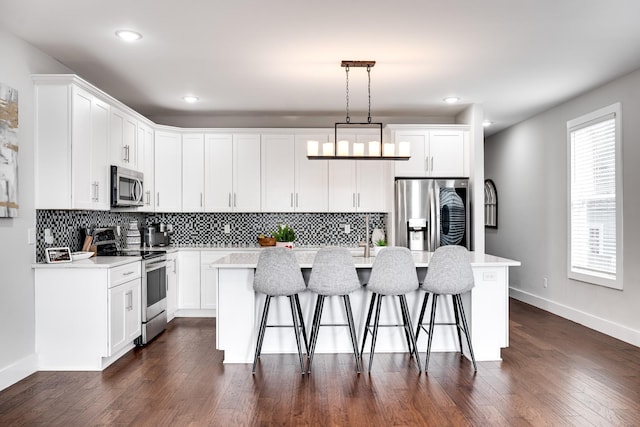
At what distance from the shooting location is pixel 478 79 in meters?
4.98

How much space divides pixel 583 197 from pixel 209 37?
14.5ft

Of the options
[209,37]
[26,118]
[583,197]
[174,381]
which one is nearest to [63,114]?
[26,118]

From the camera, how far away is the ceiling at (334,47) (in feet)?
10.9

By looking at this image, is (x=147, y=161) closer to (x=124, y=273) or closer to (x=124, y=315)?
(x=124, y=273)

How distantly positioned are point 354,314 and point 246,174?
2.77m

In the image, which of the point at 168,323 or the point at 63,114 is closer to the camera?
the point at 63,114

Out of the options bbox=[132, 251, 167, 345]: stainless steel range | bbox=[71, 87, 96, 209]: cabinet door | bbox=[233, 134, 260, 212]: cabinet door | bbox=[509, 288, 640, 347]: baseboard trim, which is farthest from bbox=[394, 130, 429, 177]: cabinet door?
bbox=[71, 87, 96, 209]: cabinet door

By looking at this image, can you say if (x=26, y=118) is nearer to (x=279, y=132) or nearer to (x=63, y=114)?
(x=63, y=114)

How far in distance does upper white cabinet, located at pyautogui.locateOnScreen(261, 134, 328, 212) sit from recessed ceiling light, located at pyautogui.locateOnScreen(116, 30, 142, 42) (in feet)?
8.89

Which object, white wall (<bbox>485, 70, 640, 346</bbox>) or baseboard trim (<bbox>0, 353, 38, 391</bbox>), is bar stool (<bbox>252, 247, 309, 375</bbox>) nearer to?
baseboard trim (<bbox>0, 353, 38, 391</bbox>)

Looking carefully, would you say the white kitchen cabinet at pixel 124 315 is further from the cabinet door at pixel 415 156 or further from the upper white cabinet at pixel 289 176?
the cabinet door at pixel 415 156

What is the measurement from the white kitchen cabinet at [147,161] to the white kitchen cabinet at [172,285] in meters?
0.67

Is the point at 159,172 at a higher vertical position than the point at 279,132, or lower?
lower

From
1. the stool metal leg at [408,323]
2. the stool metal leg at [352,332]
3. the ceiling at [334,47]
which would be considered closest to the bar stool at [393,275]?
the stool metal leg at [408,323]
